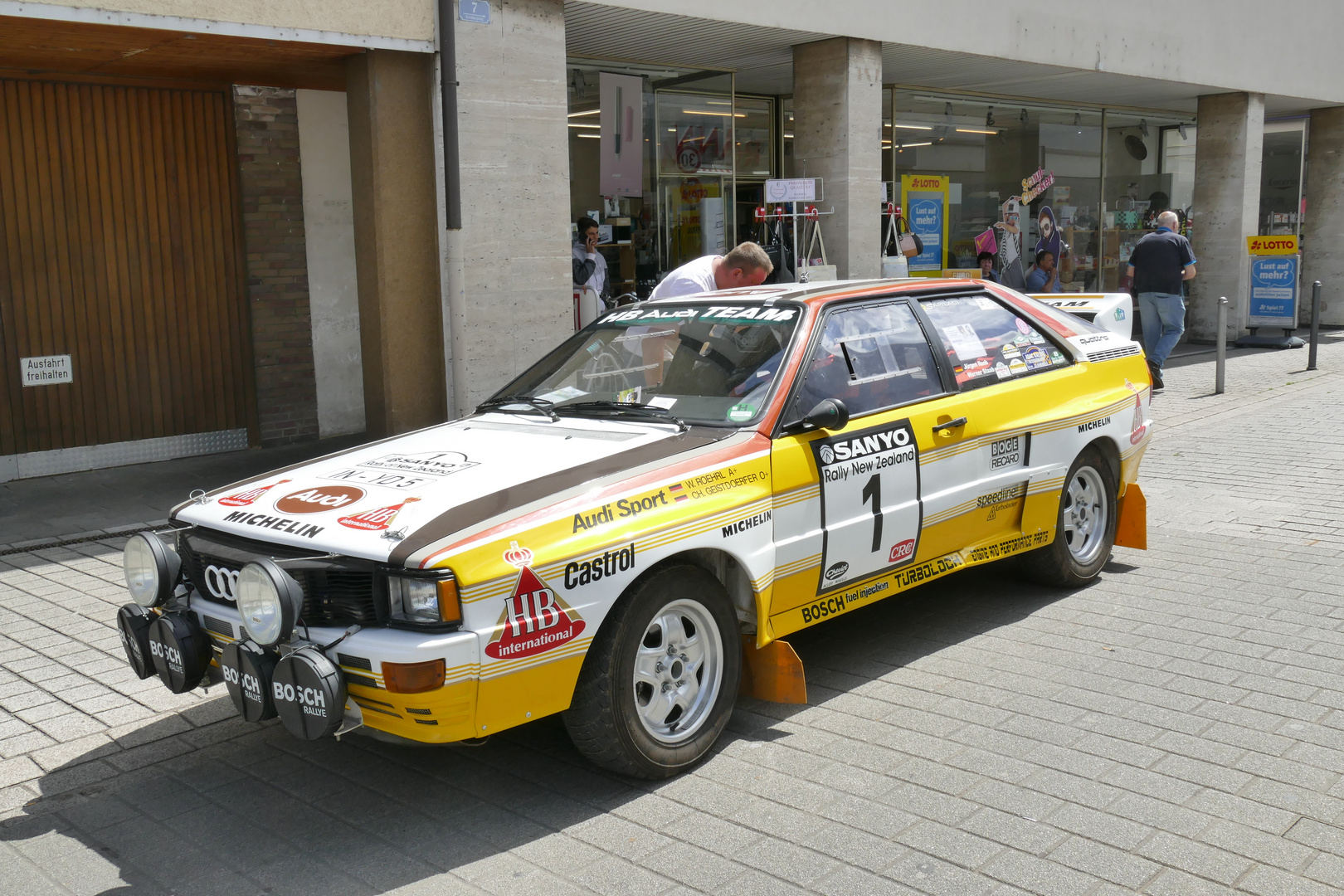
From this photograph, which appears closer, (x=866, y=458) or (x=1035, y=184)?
(x=866, y=458)

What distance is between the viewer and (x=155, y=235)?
9.77 meters

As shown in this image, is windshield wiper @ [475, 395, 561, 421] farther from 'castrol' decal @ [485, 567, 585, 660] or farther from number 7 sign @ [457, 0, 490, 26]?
number 7 sign @ [457, 0, 490, 26]

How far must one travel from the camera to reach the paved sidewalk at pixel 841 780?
11.3 feet

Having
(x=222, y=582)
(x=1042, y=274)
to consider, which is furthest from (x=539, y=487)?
(x=1042, y=274)

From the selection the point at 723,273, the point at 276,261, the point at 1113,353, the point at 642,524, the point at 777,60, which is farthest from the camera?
the point at 777,60

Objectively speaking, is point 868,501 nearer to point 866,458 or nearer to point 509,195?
point 866,458

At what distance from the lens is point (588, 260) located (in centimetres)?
1195

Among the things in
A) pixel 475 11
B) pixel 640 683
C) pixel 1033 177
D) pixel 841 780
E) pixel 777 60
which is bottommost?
pixel 841 780

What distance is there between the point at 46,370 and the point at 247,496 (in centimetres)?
615

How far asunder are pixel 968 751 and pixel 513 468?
1.91 metres

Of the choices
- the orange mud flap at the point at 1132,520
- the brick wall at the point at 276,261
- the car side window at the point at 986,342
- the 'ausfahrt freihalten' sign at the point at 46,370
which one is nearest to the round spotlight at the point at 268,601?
the car side window at the point at 986,342

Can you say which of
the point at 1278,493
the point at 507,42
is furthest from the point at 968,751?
Answer: the point at 507,42

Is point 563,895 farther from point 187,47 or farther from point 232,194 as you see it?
point 232,194

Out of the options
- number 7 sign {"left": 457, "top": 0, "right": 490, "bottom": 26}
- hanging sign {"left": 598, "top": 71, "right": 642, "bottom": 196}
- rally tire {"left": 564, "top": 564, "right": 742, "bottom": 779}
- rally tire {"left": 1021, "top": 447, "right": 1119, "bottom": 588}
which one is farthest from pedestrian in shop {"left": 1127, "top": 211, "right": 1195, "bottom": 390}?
rally tire {"left": 564, "top": 564, "right": 742, "bottom": 779}
